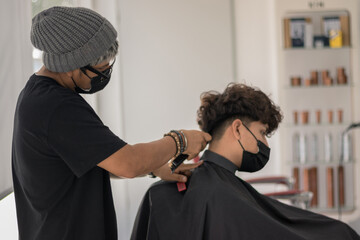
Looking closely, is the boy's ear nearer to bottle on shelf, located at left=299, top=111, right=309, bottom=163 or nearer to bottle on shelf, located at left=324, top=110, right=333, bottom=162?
bottle on shelf, located at left=299, top=111, right=309, bottom=163

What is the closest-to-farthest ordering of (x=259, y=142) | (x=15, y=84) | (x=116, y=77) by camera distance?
(x=15, y=84)
(x=259, y=142)
(x=116, y=77)

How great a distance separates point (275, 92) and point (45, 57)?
4176mm

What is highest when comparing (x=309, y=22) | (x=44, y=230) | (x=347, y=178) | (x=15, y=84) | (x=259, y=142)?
(x=309, y=22)

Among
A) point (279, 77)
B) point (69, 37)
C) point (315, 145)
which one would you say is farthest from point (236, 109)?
point (315, 145)

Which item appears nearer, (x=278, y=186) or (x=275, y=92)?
(x=278, y=186)

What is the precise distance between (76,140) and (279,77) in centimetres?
415

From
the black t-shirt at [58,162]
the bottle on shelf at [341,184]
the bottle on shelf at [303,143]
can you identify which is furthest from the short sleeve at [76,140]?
the bottle on shelf at [341,184]

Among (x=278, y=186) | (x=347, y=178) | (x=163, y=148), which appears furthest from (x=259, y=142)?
(x=347, y=178)

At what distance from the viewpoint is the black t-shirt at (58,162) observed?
1.46m

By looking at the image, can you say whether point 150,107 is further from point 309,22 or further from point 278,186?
point 309,22

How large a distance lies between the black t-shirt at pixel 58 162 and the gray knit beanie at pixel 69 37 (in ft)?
0.29

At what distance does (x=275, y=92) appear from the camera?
5441 mm

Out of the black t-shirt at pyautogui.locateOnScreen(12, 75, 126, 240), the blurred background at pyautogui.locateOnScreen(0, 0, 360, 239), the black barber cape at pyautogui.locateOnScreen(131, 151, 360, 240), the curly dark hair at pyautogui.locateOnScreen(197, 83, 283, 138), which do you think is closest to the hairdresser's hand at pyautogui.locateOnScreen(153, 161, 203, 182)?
the black barber cape at pyautogui.locateOnScreen(131, 151, 360, 240)

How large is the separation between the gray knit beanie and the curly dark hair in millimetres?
805
